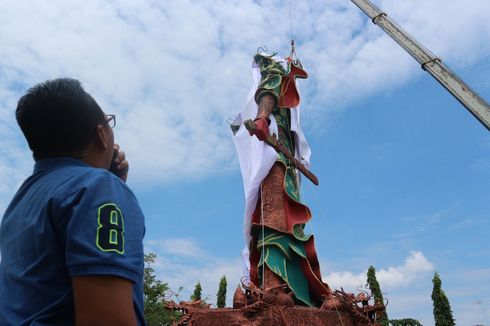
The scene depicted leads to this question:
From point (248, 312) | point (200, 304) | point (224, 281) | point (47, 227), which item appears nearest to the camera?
point (47, 227)

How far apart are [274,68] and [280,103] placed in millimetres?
751

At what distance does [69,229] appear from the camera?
987mm

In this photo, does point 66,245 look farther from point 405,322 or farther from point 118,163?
point 405,322

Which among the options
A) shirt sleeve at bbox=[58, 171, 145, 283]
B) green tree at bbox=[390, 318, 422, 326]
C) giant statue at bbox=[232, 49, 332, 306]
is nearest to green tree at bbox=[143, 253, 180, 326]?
giant statue at bbox=[232, 49, 332, 306]

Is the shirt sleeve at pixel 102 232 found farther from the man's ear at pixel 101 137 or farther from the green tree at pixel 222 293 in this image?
the green tree at pixel 222 293

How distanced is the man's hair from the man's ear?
14 mm

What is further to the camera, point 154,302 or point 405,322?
point 405,322

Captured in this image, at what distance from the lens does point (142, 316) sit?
1.09m

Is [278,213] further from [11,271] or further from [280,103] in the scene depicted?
[11,271]

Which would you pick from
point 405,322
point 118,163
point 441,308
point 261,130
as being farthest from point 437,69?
point 405,322

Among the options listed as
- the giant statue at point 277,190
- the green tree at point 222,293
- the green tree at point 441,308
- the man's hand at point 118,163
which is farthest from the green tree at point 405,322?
the man's hand at point 118,163

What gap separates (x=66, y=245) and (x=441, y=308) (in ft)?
52.5

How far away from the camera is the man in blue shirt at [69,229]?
951mm

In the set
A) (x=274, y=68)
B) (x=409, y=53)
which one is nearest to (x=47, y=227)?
(x=409, y=53)
